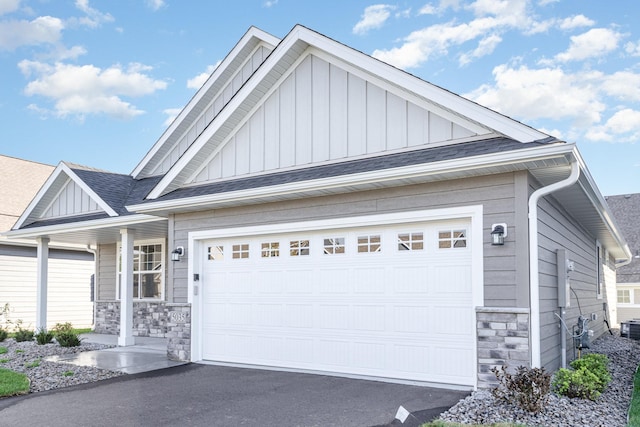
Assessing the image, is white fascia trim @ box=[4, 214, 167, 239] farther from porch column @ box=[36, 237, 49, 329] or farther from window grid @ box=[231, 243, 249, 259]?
window grid @ box=[231, 243, 249, 259]

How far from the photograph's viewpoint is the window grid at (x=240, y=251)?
984 centimetres

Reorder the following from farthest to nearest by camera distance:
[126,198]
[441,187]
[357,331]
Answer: [126,198] < [357,331] < [441,187]

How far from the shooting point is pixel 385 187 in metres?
8.13

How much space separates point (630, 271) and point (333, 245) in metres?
21.1

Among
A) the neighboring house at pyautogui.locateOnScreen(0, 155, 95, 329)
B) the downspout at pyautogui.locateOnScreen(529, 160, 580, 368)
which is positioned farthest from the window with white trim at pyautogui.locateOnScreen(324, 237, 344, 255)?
the neighboring house at pyautogui.locateOnScreen(0, 155, 95, 329)

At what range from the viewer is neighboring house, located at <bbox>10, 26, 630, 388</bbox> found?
712 centimetres

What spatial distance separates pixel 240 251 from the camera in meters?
9.91

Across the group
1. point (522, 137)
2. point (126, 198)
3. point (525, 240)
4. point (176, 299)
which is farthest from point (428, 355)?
point (126, 198)

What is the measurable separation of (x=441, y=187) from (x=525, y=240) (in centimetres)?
134

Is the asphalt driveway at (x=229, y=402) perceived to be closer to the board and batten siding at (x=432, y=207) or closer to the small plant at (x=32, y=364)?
the board and batten siding at (x=432, y=207)

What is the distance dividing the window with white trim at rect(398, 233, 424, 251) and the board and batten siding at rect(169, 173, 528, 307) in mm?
389

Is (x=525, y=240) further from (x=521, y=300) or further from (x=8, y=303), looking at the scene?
(x=8, y=303)

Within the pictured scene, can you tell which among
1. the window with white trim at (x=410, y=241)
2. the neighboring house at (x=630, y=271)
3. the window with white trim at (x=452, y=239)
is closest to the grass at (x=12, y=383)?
the window with white trim at (x=410, y=241)

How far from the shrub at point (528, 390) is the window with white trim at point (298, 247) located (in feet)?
12.6
